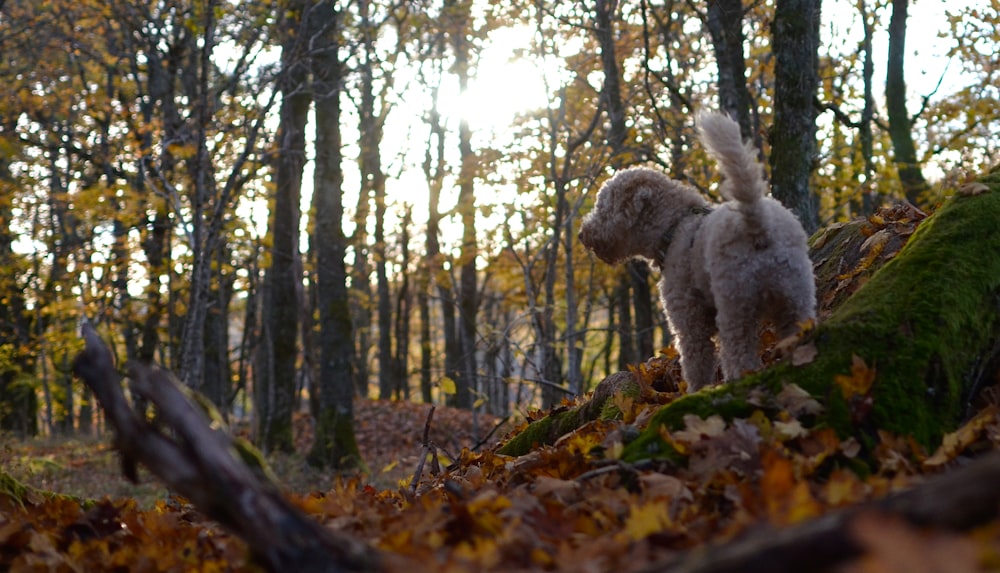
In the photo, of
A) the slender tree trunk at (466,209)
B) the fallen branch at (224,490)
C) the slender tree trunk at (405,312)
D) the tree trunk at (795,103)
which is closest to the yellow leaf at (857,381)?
the fallen branch at (224,490)

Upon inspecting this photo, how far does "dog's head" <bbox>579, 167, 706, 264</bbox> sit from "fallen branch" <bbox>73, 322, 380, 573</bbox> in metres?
3.66

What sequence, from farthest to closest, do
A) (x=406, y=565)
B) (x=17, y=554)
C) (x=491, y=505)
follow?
(x=17, y=554), (x=491, y=505), (x=406, y=565)

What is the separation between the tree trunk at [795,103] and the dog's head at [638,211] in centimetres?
297

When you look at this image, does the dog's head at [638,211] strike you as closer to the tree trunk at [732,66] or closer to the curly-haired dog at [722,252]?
the curly-haired dog at [722,252]

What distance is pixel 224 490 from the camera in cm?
229

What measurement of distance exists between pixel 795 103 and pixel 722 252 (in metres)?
4.22

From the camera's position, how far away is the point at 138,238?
52.1ft

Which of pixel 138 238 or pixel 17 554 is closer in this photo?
pixel 17 554

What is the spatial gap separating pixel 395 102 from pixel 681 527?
2323 cm

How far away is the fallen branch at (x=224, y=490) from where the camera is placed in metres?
2.21

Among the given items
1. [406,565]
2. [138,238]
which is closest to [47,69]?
[138,238]

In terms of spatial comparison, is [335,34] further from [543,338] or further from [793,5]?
[793,5]

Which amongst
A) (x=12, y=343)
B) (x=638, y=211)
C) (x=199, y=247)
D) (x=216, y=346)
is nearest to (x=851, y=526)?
(x=638, y=211)

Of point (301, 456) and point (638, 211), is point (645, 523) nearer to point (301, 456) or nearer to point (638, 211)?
point (638, 211)
